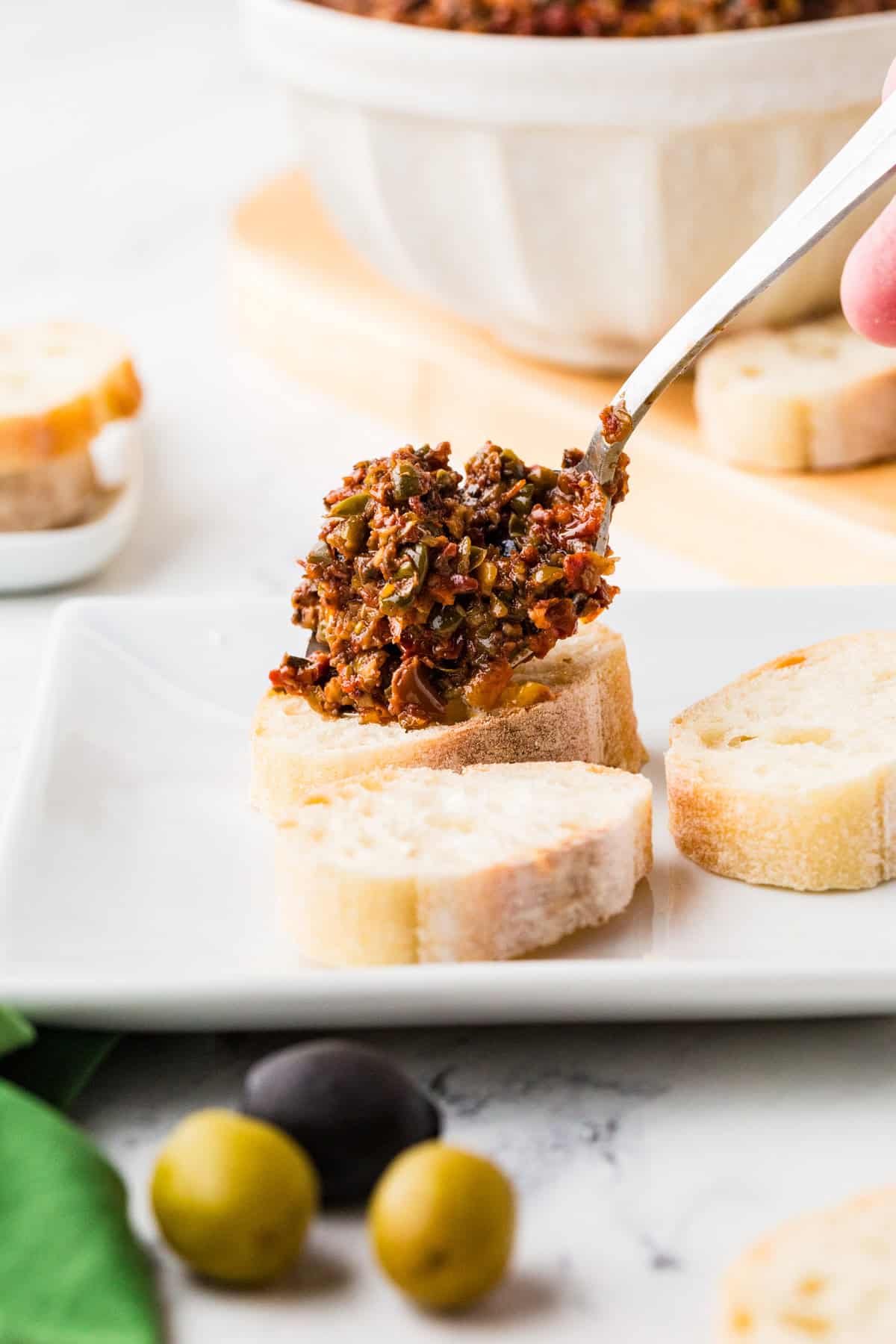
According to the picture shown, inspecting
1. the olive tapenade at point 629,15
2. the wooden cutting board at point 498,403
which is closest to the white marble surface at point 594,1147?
the wooden cutting board at point 498,403

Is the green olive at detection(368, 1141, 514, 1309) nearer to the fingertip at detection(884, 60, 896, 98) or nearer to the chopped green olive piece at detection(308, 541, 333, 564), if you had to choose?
the chopped green olive piece at detection(308, 541, 333, 564)

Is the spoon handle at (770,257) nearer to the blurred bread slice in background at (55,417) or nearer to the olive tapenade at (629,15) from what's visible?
the olive tapenade at (629,15)

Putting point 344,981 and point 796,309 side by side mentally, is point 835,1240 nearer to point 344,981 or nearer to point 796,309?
point 344,981

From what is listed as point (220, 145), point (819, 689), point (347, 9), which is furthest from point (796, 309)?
point (220, 145)

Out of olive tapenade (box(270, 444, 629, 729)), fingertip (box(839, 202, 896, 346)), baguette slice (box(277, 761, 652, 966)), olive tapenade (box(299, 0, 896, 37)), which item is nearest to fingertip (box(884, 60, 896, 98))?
fingertip (box(839, 202, 896, 346))

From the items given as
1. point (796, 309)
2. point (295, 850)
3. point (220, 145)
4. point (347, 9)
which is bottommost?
point (220, 145)
